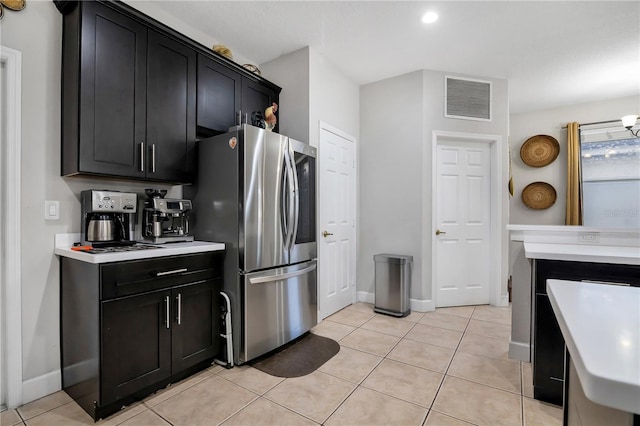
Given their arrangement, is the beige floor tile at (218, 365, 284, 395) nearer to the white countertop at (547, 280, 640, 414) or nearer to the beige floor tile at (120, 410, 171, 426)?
the beige floor tile at (120, 410, 171, 426)

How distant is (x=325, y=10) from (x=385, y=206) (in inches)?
86.5

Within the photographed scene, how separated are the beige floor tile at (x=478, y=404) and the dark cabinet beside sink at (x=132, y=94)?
2.37 metres

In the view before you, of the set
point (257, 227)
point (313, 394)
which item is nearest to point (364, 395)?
point (313, 394)

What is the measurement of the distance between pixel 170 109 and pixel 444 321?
3251mm

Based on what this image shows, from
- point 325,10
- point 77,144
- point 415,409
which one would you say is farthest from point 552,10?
point 77,144

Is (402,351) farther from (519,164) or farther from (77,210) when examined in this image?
(519,164)

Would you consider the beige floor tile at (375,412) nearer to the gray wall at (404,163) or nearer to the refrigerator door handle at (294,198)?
the refrigerator door handle at (294,198)

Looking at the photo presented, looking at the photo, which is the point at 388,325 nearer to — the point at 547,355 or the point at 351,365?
the point at 351,365

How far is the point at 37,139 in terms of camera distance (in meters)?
1.92

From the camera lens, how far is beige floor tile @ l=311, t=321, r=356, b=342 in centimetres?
291

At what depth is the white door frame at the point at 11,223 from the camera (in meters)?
1.81

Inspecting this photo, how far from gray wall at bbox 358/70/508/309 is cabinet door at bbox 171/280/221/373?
2.18 metres

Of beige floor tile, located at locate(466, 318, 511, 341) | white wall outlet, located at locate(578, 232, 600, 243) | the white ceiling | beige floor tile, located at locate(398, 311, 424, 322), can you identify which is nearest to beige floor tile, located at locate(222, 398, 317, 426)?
beige floor tile, located at locate(398, 311, 424, 322)

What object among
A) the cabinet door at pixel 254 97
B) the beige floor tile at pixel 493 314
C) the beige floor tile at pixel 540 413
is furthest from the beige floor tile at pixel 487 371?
the cabinet door at pixel 254 97
